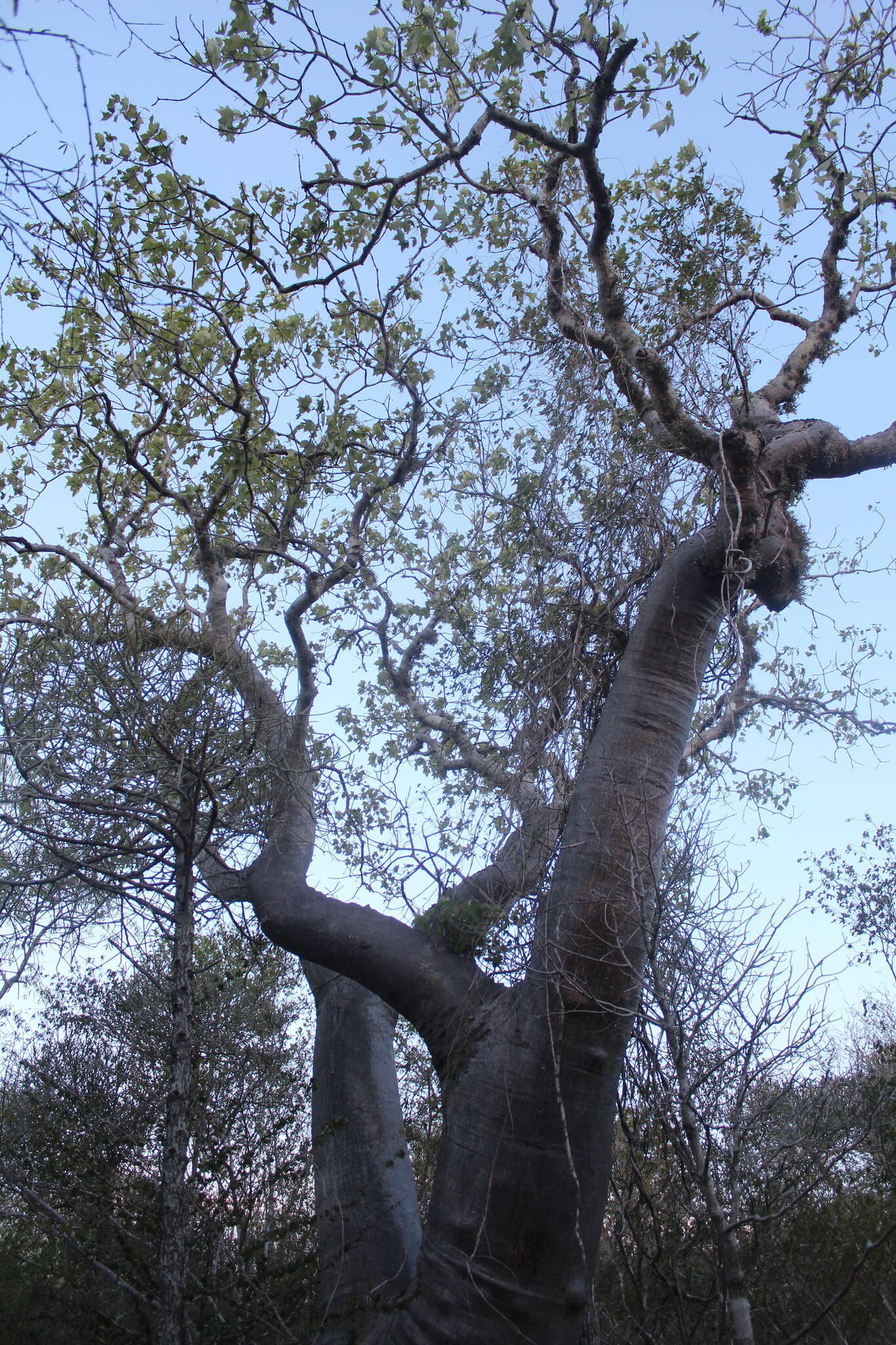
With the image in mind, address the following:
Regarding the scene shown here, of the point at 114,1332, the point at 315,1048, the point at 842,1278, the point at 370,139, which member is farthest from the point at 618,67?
the point at 842,1278

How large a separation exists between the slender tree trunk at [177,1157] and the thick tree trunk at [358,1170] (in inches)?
31.5

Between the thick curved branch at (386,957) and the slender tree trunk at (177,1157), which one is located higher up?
the thick curved branch at (386,957)

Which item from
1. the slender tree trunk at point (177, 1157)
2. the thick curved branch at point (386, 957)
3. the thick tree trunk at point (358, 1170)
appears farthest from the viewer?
the thick curved branch at point (386, 957)

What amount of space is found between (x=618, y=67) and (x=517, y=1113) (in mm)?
4418

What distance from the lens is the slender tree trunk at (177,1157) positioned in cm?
332

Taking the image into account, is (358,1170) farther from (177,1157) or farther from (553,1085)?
(553,1085)

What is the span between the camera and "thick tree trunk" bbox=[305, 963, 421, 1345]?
13.3ft

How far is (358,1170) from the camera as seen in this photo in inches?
174

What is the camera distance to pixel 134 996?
28.0 feet

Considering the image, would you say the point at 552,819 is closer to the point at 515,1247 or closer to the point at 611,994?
the point at 611,994

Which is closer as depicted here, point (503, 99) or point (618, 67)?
point (618, 67)

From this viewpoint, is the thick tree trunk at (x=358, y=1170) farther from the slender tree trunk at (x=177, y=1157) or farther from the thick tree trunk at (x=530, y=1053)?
the slender tree trunk at (x=177, y=1157)

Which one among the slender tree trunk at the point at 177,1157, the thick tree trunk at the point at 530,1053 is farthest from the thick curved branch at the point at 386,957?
the slender tree trunk at the point at 177,1157

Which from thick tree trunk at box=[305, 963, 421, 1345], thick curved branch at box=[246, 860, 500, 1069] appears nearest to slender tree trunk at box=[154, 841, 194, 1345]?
thick curved branch at box=[246, 860, 500, 1069]
